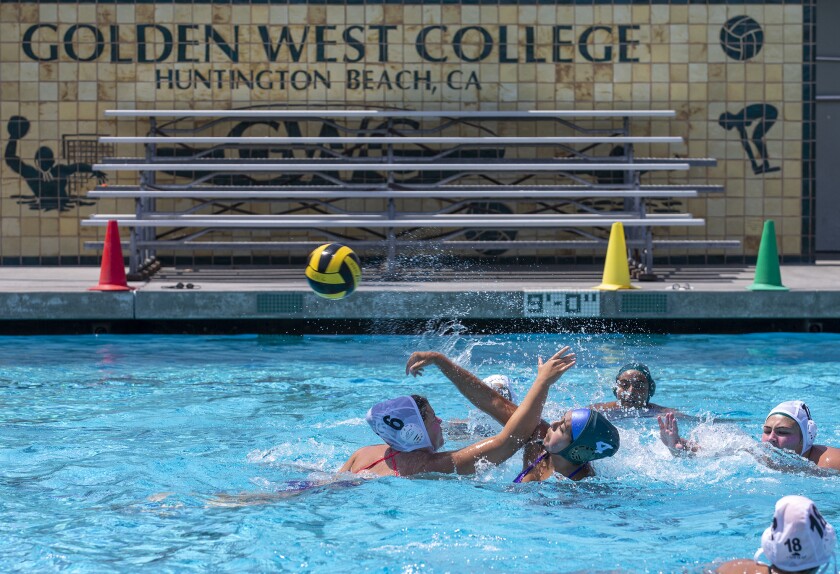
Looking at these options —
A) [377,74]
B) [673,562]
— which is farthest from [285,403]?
[377,74]

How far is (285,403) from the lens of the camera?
8.09 m

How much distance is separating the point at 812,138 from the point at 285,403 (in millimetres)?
7553

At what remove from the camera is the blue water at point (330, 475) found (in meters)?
5.06

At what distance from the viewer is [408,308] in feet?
34.5

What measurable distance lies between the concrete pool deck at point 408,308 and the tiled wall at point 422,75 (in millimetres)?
2529

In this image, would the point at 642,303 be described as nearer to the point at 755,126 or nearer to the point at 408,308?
the point at 408,308

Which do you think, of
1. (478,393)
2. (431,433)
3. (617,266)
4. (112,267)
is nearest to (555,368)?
(478,393)

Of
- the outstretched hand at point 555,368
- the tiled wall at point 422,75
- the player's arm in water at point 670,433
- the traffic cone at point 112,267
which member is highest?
the tiled wall at point 422,75

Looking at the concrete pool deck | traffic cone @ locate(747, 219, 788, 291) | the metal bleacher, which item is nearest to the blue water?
the concrete pool deck

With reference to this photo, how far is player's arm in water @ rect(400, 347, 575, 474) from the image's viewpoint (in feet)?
17.7

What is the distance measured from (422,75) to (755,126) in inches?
141

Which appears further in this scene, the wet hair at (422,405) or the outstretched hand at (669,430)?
Result: the outstretched hand at (669,430)

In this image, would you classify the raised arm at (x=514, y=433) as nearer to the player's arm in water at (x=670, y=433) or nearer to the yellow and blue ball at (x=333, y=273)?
the player's arm in water at (x=670, y=433)

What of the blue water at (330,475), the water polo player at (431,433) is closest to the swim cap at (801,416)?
the blue water at (330,475)
